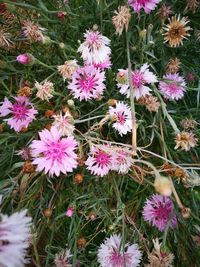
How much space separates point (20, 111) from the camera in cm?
92

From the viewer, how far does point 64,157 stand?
0.81 meters

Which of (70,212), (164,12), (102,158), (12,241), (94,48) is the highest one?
(164,12)

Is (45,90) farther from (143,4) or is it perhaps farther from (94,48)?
(143,4)

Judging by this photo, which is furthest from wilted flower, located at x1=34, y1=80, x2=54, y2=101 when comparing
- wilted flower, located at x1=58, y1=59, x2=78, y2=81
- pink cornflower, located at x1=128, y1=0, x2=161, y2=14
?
pink cornflower, located at x1=128, y1=0, x2=161, y2=14

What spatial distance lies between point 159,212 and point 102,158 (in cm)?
18

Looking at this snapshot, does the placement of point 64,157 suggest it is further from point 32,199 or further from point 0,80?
point 0,80

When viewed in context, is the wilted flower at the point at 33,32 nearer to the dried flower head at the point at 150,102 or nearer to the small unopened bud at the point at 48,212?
the dried flower head at the point at 150,102

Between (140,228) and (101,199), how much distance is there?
0.12m

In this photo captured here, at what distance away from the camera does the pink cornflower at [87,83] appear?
3.01ft

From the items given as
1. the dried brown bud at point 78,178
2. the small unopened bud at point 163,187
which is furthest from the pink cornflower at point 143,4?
the small unopened bud at point 163,187

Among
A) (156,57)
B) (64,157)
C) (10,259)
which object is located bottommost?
(10,259)

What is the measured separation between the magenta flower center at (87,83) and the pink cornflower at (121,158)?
5.9 inches

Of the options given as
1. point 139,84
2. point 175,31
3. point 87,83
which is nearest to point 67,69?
point 87,83

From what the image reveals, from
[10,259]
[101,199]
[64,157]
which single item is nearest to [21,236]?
[10,259]
